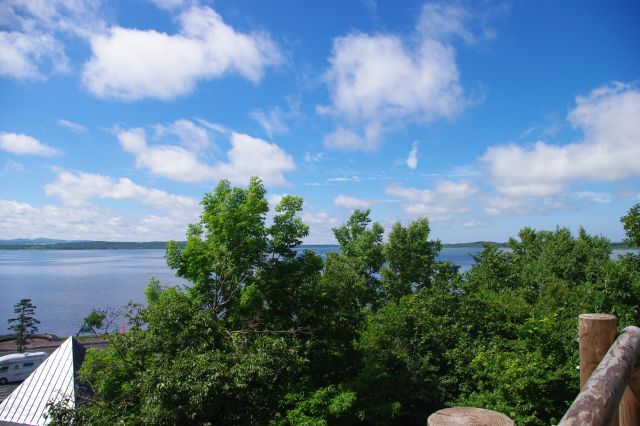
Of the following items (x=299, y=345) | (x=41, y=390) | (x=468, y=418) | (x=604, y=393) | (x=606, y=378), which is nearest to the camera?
(x=604, y=393)

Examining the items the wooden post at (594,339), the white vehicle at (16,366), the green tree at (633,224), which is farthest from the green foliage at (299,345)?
the white vehicle at (16,366)

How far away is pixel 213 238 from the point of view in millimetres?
14352

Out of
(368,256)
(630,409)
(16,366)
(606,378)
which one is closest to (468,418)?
(606,378)

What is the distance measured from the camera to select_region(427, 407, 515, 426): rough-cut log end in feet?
5.43

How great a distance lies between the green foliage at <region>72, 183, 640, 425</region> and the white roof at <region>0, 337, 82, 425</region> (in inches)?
156

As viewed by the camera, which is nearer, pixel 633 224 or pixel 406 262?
pixel 633 224

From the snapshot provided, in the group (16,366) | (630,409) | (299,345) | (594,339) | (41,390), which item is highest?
(594,339)

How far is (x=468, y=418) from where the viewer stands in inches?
68.2

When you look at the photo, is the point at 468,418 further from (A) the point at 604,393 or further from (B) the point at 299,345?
(B) the point at 299,345

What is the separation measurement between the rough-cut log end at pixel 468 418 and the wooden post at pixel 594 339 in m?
0.89

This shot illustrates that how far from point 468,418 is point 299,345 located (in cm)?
1125

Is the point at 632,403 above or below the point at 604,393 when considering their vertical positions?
below

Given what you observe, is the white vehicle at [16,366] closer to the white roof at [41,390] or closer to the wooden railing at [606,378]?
the white roof at [41,390]

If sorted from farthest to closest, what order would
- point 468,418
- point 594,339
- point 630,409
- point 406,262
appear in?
point 406,262
point 594,339
point 630,409
point 468,418
